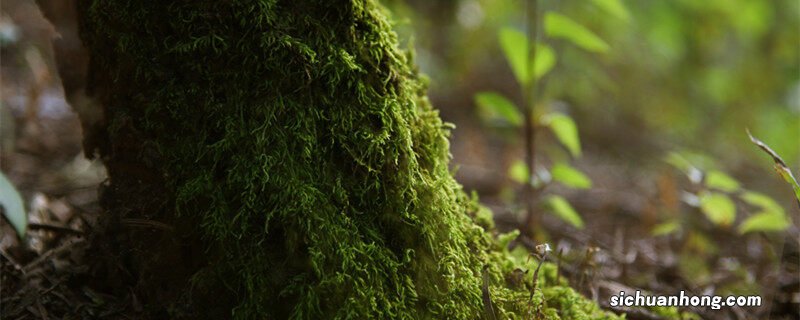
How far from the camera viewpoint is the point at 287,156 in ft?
4.30

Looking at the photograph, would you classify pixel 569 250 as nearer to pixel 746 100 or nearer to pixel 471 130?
pixel 471 130

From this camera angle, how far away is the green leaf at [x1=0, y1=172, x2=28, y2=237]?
4.61 ft

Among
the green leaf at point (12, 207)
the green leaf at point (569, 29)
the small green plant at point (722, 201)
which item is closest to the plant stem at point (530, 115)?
the green leaf at point (569, 29)

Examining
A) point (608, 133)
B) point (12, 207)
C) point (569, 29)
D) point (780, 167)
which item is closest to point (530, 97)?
point (569, 29)

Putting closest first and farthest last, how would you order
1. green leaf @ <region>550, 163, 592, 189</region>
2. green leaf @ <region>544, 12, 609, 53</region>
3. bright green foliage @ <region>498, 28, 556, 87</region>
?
green leaf @ <region>544, 12, 609, 53</region> → green leaf @ <region>550, 163, 592, 189</region> → bright green foliage @ <region>498, 28, 556, 87</region>

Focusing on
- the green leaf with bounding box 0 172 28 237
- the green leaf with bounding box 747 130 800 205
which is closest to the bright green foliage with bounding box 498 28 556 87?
the green leaf with bounding box 747 130 800 205

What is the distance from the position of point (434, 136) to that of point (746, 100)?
6156 mm

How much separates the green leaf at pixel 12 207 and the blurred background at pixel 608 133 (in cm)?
23

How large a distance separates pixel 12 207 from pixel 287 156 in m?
0.72

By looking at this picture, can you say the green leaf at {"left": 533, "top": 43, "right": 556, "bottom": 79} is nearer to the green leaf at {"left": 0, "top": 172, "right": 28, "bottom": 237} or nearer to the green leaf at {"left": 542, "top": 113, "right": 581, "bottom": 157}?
the green leaf at {"left": 542, "top": 113, "right": 581, "bottom": 157}

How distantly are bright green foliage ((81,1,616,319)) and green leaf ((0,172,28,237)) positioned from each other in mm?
306

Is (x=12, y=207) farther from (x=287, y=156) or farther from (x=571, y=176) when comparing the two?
(x=571, y=176)

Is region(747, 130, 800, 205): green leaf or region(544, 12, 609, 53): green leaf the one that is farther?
region(544, 12, 609, 53): green leaf

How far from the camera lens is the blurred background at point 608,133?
2.39 metres
